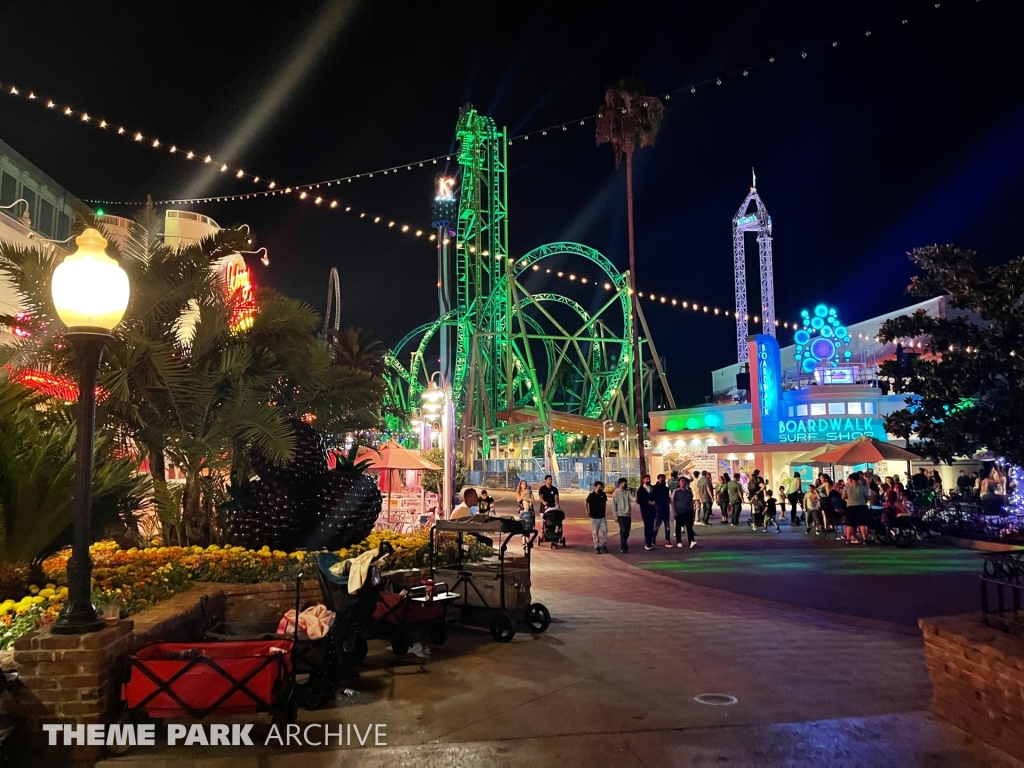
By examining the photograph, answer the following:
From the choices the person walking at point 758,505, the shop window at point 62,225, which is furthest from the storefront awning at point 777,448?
the shop window at point 62,225

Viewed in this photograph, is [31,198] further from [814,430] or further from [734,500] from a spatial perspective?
[814,430]

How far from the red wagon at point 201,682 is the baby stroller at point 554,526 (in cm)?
964

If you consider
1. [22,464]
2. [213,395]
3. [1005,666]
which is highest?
[213,395]

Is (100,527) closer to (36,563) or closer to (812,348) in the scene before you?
(36,563)

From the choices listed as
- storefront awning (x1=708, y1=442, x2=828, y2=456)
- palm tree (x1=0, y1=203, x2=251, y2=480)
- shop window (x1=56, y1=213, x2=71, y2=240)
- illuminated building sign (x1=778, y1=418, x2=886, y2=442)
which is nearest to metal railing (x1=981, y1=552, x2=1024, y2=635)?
palm tree (x1=0, y1=203, x2=251, y2=480)

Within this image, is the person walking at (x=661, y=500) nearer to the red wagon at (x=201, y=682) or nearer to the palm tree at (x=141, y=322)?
the palm tree at (x=141, y=322)

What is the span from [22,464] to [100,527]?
2.79 ft

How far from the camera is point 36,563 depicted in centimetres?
587

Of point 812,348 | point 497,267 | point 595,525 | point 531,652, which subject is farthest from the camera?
point 497,267

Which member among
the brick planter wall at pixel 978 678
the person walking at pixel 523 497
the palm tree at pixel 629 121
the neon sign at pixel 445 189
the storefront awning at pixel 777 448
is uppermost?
the neon sign at pixel 445 189

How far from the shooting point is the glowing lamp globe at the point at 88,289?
14.4 feet

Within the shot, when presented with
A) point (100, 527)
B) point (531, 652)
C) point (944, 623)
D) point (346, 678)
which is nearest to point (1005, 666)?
point (944, 623)

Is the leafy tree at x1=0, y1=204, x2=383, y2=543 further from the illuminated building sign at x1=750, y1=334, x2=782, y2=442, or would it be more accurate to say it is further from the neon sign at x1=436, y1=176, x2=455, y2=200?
the neon sign at x1=436, y1=176, x2=455, y2=200

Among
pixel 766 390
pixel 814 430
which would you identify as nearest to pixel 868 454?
pixel 766 390
